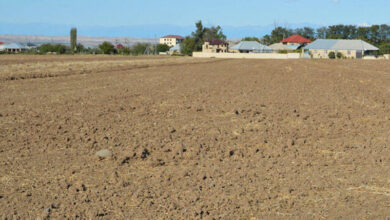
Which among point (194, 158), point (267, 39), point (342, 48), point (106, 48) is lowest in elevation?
point (194, 158)

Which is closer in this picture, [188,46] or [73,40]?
[73,40]

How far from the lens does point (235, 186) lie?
674 centimetres

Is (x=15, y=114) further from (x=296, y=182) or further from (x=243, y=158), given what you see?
(x=296, y=182)

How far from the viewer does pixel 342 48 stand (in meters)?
99.1

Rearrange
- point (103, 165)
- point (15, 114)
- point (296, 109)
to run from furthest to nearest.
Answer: point (296, 109)
point (15, 114)
point (103, 165)

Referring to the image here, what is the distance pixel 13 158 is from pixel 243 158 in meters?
3.68

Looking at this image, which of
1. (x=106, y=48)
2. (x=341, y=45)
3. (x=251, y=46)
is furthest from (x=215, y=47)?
(x=341, y=45)

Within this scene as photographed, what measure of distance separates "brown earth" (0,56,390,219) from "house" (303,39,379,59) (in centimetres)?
8762

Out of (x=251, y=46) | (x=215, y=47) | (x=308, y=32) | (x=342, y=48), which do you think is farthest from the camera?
(x=308, y=32)

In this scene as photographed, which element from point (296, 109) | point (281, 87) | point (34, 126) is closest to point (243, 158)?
point (34, 126)

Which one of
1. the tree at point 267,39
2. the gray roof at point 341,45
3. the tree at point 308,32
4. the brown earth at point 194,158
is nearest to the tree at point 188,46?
the tree at point 267,39

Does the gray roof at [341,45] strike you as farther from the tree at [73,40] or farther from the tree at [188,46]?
the tree at [73,40]

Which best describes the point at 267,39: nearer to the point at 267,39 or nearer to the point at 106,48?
the point at 267,39

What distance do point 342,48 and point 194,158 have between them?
96.2 metres
